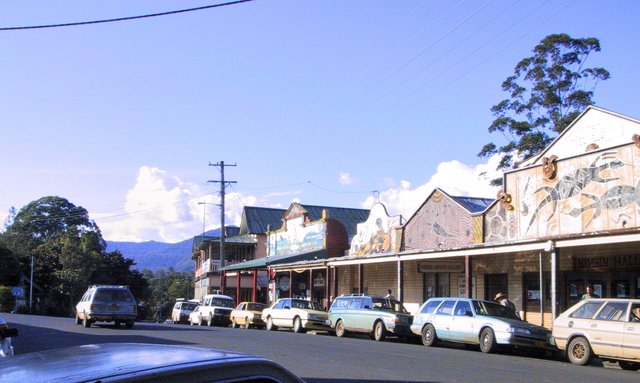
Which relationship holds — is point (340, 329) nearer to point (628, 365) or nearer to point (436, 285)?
point (436, 285)

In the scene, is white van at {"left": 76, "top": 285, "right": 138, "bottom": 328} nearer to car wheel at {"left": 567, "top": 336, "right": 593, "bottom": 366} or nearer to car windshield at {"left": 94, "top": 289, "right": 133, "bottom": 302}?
car windshield at {"left": 94, "top": 289, "right": 133, "bottom": 302}

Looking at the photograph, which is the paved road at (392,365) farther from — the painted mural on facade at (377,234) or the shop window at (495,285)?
the painted mural on facade at (377,234)

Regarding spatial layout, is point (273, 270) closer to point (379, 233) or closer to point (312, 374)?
point (379, 233)

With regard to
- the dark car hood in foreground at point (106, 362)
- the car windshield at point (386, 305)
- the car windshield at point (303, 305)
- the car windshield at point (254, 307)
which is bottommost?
the car windshield at point (254, 307)

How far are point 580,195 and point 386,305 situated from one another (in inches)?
299

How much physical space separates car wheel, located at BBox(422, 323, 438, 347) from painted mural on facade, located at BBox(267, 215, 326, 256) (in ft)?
59.2

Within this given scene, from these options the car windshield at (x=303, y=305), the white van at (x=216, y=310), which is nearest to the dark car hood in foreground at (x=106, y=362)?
the car windshield at (x=303, y=305)

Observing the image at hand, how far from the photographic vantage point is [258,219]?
197 feet

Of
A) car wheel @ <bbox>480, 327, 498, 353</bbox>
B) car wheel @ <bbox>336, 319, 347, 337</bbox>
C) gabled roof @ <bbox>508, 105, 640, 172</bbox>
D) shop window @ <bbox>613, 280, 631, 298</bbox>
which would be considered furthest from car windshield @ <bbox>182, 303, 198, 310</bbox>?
car wheel @ <bbox>480, 327, 498, 353</bbox>

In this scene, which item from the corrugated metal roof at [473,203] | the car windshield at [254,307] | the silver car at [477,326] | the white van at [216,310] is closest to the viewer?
the silver car at [477,326]

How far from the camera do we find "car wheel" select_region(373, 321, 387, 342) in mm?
23906

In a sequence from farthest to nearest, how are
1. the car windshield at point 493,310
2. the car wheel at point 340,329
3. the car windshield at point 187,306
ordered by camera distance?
the car windshield at point 187,306 → the car wheel at point 340,329 → the car windshield at point 493,310

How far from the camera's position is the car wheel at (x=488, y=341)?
1889 cm

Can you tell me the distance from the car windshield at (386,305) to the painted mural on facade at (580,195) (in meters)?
4.76
